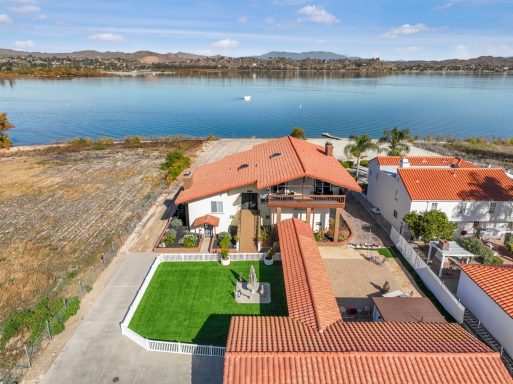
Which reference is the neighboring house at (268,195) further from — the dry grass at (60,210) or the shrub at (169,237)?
the dry grass at (60,210)

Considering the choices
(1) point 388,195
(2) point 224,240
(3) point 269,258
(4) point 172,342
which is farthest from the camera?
(1) point 388,195

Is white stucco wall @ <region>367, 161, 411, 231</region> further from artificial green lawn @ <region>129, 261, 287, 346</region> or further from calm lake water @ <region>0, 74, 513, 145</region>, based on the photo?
calm lake water @ <region>0, 74, 513, 145</region>

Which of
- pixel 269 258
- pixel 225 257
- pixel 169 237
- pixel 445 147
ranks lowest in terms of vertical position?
pixel 269 258

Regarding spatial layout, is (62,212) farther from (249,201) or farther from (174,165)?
(249,201)

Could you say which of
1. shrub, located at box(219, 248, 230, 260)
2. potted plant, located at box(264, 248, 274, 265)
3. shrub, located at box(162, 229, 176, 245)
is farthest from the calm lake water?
shrub, located at box(219, 248, 230, 260)

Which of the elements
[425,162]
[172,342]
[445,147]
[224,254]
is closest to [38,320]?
[172,342]

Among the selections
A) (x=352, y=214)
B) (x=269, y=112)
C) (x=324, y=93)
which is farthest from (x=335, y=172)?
(x=324, y=93)
